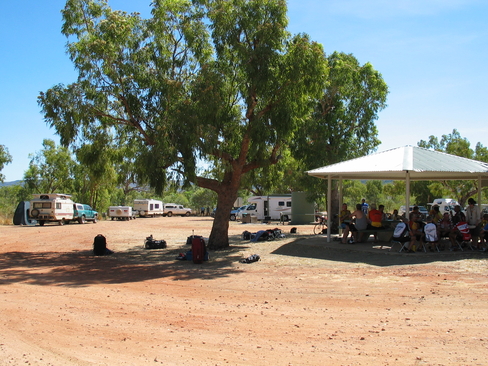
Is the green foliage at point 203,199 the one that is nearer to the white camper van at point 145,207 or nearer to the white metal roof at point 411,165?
the white camper van at point 145,207

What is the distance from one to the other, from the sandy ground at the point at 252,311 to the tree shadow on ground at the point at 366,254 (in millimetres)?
56

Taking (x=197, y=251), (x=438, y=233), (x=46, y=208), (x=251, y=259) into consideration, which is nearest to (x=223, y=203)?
(x=197, y=251)

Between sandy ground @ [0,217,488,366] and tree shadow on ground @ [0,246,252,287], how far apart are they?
45mm

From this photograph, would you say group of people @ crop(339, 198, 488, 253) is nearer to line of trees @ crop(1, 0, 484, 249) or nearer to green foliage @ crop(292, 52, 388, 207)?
line of trees @ crop(1, 0, 484, 249)

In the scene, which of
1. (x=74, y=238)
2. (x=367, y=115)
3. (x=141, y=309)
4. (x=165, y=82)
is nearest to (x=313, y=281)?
(x=141, y=309)

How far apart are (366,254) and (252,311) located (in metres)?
7.12

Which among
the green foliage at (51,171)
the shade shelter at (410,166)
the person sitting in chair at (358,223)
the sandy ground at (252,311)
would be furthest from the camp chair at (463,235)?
the green foliage at (51,171)

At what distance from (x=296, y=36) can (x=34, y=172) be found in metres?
40.0

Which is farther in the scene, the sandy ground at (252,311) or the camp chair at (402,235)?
the camp chair at (402,235)

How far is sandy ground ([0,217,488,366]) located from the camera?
5.25 m

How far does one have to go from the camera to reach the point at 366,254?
13633 millimetres

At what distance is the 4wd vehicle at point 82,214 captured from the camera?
36.6 meters

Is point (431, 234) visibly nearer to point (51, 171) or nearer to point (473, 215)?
point (473, 215)

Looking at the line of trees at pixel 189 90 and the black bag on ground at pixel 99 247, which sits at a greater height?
the line of trees at pixel 189 90
